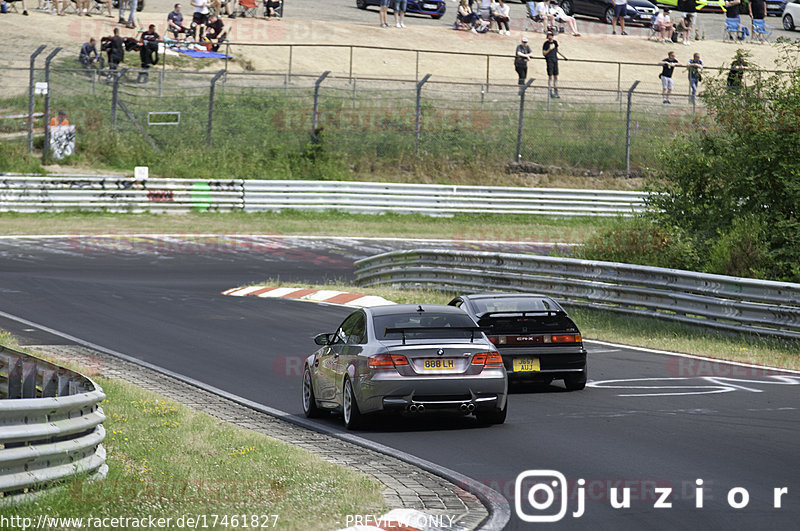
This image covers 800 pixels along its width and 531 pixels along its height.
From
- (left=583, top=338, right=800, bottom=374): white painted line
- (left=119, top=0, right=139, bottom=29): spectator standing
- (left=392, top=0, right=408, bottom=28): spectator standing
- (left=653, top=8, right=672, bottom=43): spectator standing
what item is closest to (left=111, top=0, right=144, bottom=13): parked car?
(left=119, top=0, right=139, bottom=29): spectator standing

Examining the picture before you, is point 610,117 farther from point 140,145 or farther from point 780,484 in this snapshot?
point 780,484

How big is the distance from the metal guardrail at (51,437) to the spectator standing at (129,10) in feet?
140

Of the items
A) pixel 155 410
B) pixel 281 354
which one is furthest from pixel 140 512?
pixel 281 354

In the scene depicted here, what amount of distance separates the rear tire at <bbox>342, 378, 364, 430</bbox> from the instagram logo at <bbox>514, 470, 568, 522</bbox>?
2.77 metres

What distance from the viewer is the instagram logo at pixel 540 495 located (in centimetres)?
787

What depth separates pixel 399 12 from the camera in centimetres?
5650

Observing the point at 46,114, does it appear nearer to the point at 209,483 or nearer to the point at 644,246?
the point at 644,246

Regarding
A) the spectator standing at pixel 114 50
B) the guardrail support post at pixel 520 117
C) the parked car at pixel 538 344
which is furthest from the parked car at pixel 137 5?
the parked car at pixel 538 344

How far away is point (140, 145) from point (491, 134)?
Result: 12.7m

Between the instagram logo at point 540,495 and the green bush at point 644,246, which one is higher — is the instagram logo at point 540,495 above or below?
above

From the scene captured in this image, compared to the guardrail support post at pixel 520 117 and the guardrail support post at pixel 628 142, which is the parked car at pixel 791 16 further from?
the guardrail support post at pixel 520 117

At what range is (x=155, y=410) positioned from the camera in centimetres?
1185

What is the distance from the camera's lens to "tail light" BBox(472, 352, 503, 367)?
11547mm

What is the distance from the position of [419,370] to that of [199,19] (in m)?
38.9
